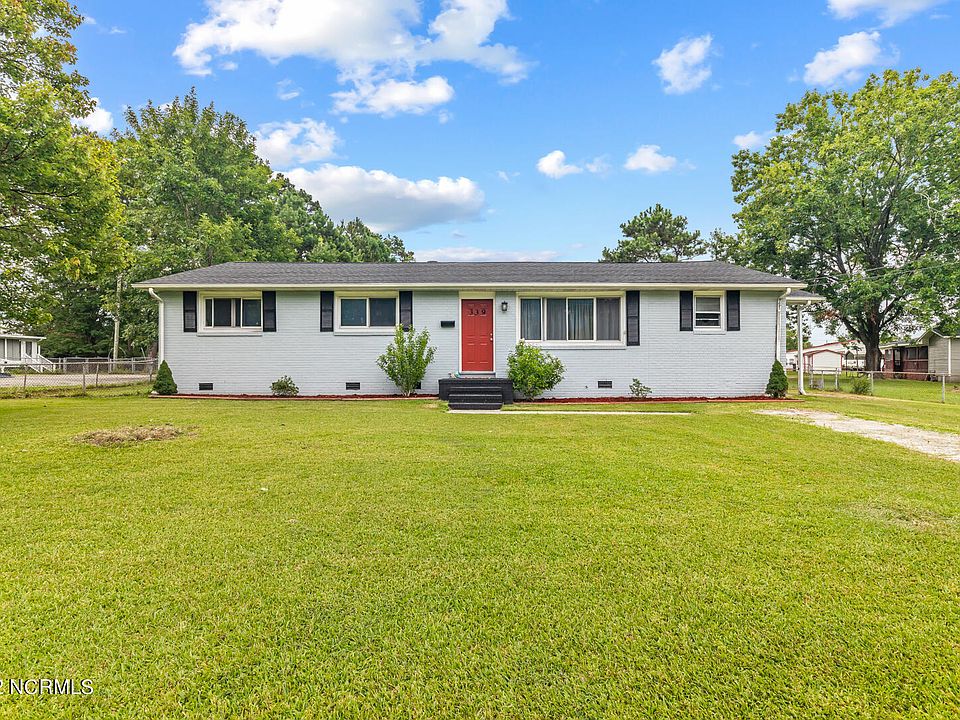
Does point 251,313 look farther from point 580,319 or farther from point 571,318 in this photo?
point 580,319

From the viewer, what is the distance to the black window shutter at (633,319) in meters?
11.9

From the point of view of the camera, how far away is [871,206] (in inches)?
824

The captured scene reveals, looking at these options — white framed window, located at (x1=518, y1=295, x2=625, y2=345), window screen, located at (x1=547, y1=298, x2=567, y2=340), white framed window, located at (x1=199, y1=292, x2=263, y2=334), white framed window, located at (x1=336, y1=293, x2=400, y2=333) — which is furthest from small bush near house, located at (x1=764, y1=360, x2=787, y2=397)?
white framed window, located at (x1=199, y1=292, x2=263, y2=334)

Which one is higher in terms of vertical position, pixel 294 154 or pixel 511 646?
pixel 294 154

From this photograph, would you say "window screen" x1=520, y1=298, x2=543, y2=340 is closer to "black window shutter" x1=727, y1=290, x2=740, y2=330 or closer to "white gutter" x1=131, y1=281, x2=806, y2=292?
"white gutter" x1=131, y1=281, x2=806, y2=292

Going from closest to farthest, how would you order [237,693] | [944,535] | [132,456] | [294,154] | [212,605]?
[237,693] < [212,605] < [944,535] < [132,456] < [294,154]

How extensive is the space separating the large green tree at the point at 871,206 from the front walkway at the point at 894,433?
1639cm

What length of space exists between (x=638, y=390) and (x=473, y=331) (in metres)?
4.57

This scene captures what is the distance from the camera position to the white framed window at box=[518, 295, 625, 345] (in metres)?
12.1

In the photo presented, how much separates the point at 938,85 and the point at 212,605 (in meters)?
30.0

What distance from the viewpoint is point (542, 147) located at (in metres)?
18.9

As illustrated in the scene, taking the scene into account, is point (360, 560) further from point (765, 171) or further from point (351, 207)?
point (351, 207)

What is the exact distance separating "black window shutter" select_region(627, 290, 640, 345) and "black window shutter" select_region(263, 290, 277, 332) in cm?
933

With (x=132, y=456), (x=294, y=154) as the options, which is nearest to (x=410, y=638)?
(x=132, y=456)
